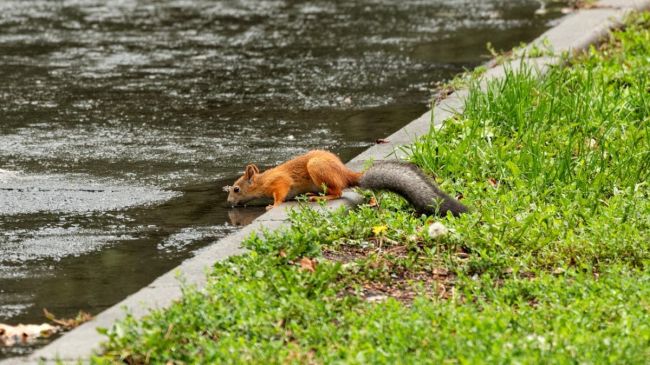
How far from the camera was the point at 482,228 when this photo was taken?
247 inches

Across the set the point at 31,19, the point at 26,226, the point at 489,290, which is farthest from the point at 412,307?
the point at 31,19

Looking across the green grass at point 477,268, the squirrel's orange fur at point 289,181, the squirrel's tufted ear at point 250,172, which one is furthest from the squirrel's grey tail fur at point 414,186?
the squirrel's tufted ear at point 250,172

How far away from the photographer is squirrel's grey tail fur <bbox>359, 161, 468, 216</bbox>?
21.6ft

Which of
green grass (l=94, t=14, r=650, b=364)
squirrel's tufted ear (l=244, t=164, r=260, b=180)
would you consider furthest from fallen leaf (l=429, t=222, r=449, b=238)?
squirrel's tufted ear (l=244, t=164, r=260, b=180)

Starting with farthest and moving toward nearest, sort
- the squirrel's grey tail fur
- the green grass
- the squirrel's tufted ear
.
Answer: the squirrel's tufted ear
the squirrel's grey tail fur
the green grass

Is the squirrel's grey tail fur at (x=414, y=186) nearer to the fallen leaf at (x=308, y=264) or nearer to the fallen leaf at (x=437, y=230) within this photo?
the fallen leaf at (x=437, y=230)

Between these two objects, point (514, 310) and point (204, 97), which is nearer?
point (514, 310)

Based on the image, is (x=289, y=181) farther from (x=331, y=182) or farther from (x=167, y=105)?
(x=167, y=105)

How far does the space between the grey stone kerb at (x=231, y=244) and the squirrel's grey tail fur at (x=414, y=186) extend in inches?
10.6

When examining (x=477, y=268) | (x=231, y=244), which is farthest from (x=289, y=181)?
(x=477, y=268)

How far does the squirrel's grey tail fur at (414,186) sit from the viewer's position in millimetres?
6570

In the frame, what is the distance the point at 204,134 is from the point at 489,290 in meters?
3.85

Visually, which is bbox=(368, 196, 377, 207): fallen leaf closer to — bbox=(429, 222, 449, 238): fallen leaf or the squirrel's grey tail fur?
the squirrel's grey tail fur

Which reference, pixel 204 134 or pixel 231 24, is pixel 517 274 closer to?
pixel 204 134
